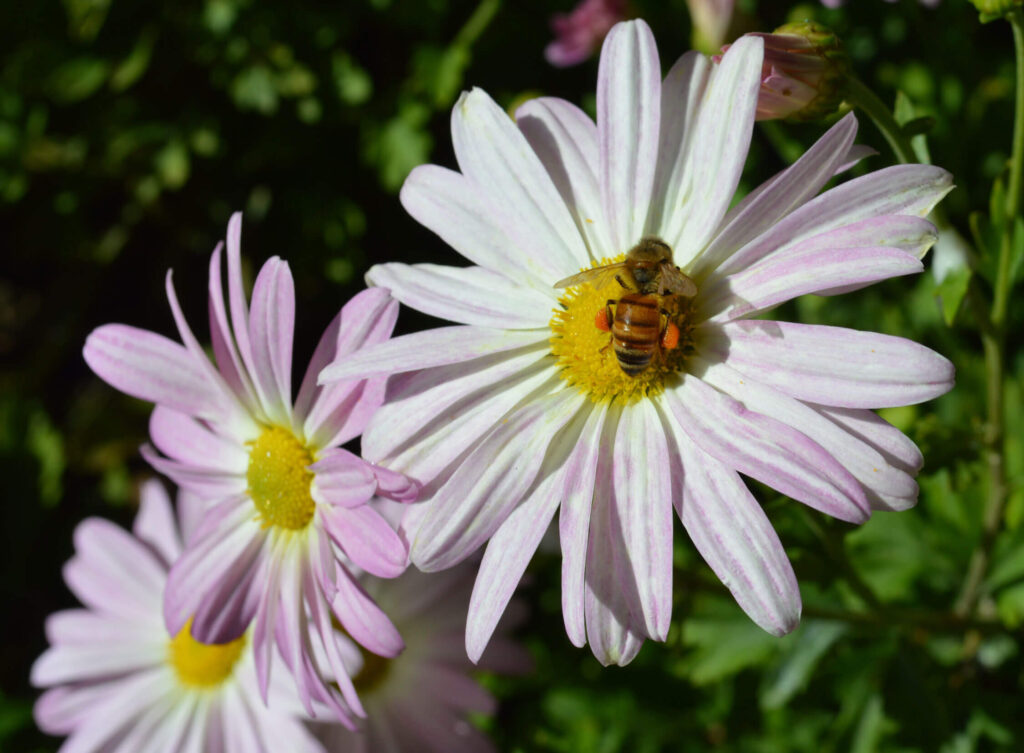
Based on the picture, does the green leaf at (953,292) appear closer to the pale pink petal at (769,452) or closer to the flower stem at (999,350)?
the flower stem at (999,350)

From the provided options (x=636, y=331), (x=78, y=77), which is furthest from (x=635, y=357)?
(x=78, y=77)

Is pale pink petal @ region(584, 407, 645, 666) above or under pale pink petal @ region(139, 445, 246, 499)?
under

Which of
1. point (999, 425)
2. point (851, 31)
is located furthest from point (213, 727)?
point (851, 31)

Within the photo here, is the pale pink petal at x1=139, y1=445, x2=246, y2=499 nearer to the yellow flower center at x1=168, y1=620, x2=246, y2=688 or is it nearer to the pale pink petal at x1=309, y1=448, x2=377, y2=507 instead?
the pale pink petal at x1=309, y1=448, x2=377, y2=507

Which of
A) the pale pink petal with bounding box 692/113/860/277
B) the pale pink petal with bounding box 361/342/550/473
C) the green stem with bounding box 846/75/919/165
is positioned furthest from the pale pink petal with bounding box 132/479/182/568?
the green stem with bounding box 846/75/919/165

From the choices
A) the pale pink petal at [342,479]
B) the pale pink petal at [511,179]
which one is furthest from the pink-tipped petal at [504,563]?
the pale pink petal at [511,179]

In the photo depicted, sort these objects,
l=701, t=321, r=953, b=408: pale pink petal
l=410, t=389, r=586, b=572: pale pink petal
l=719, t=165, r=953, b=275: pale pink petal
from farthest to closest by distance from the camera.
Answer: l=410, t=389, r=586, b=572: pale pink petal, l=719, t=165, r=953, b=275: pale pink petal, l=701, t=321, r=953, b=408: pale pink petal

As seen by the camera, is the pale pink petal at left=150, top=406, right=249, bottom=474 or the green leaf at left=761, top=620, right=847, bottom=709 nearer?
the pale pink petal at left=150, top=406, right=249, bottom=474
